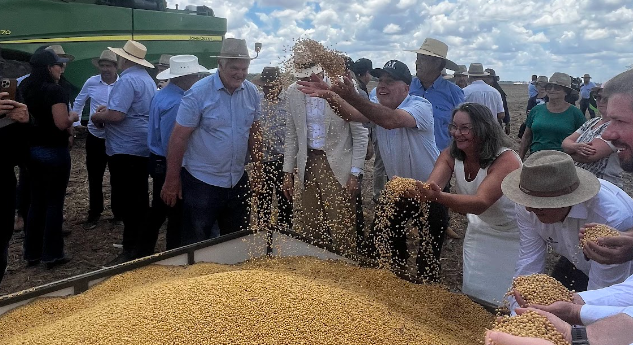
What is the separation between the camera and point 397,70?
349cm

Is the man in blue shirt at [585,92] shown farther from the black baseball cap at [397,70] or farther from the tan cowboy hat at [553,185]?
the tan cowboy hat at [553,185]

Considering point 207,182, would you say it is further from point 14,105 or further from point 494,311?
point 494,311

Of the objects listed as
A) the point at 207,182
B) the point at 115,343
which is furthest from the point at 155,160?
the point at 115,343

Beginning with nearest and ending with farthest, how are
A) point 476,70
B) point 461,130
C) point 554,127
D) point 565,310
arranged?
point 565,310 → point 461,130 → point 554,127 → point 476,70

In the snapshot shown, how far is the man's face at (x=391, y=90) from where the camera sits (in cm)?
353

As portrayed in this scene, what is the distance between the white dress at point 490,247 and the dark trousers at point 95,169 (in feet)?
10.9

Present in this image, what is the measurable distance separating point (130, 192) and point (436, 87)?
2791 mm

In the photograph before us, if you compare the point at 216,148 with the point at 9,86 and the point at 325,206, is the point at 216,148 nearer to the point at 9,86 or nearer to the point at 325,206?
the point at 325,206

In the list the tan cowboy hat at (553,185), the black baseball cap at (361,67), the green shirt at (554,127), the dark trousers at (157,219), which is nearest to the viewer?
the tan cowboy hat at (553,185)

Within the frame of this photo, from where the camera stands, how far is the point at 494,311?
8.13ft

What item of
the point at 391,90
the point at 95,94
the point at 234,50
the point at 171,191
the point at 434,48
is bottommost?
the point at 171,191

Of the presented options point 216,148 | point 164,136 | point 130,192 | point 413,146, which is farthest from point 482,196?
point 130,192

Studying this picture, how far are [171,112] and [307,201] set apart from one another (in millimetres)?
1280

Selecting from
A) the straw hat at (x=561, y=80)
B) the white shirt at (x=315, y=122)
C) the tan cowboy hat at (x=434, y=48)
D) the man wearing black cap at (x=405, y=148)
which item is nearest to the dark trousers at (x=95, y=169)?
the white shirt at (x=315, y=122)
